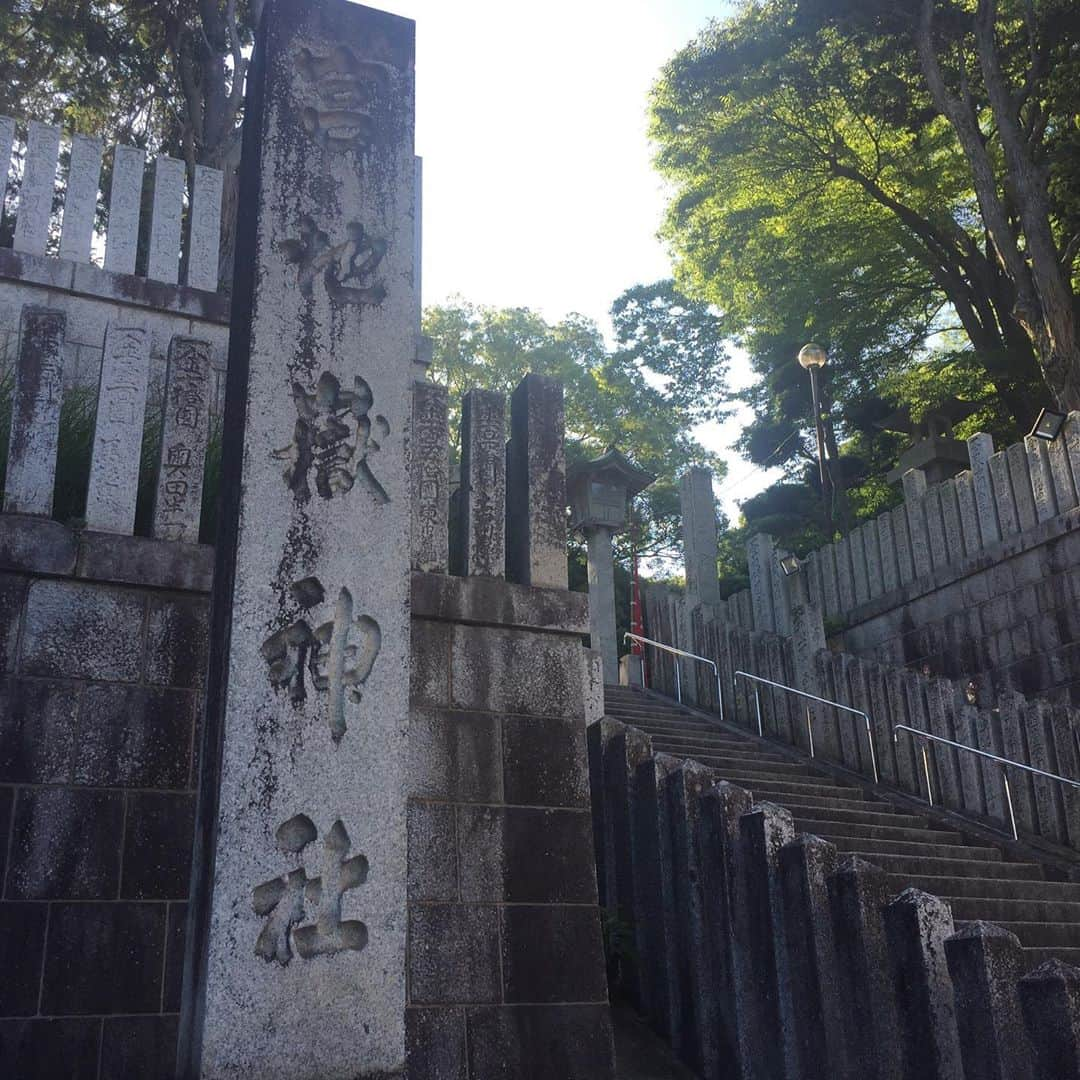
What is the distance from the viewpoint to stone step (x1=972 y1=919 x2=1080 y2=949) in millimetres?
7250

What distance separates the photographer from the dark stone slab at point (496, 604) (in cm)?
628

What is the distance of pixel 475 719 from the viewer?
616cm

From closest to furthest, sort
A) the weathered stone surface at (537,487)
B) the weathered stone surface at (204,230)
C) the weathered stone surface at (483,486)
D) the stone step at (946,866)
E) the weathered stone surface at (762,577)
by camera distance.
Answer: the weathered stone surface at (483,486) → the weathered stone surface at (537,487) → the stone step at (946,866) → the weathered stone surface at (204,230) → the weathered stone surface at (762,577)

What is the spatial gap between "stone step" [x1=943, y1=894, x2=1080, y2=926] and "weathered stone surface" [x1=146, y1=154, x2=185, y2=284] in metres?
7.94

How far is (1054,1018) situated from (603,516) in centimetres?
978

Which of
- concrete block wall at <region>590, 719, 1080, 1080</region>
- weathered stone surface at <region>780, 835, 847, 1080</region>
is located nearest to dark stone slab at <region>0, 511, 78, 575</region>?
concrete block wall at <region>590, 719, 1080, 1080</region>

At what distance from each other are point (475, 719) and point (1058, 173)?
56.2 feet

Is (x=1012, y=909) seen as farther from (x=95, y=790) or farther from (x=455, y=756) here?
(x=95, y=790)

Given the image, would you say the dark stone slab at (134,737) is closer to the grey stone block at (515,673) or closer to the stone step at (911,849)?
the grey stone block at (515,673)

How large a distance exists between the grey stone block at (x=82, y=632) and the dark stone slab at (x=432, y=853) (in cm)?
153

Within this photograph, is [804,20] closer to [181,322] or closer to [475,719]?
[181,322]

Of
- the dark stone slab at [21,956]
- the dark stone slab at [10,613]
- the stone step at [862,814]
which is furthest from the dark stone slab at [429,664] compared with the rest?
the stone step at [862,814]

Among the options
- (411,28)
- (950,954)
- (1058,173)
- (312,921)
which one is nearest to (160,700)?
(312,921)

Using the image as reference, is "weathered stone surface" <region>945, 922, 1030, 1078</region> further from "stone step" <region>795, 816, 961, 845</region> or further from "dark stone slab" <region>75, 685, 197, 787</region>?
"dark stone slab" <region>75, 685, 197, 787</region>
